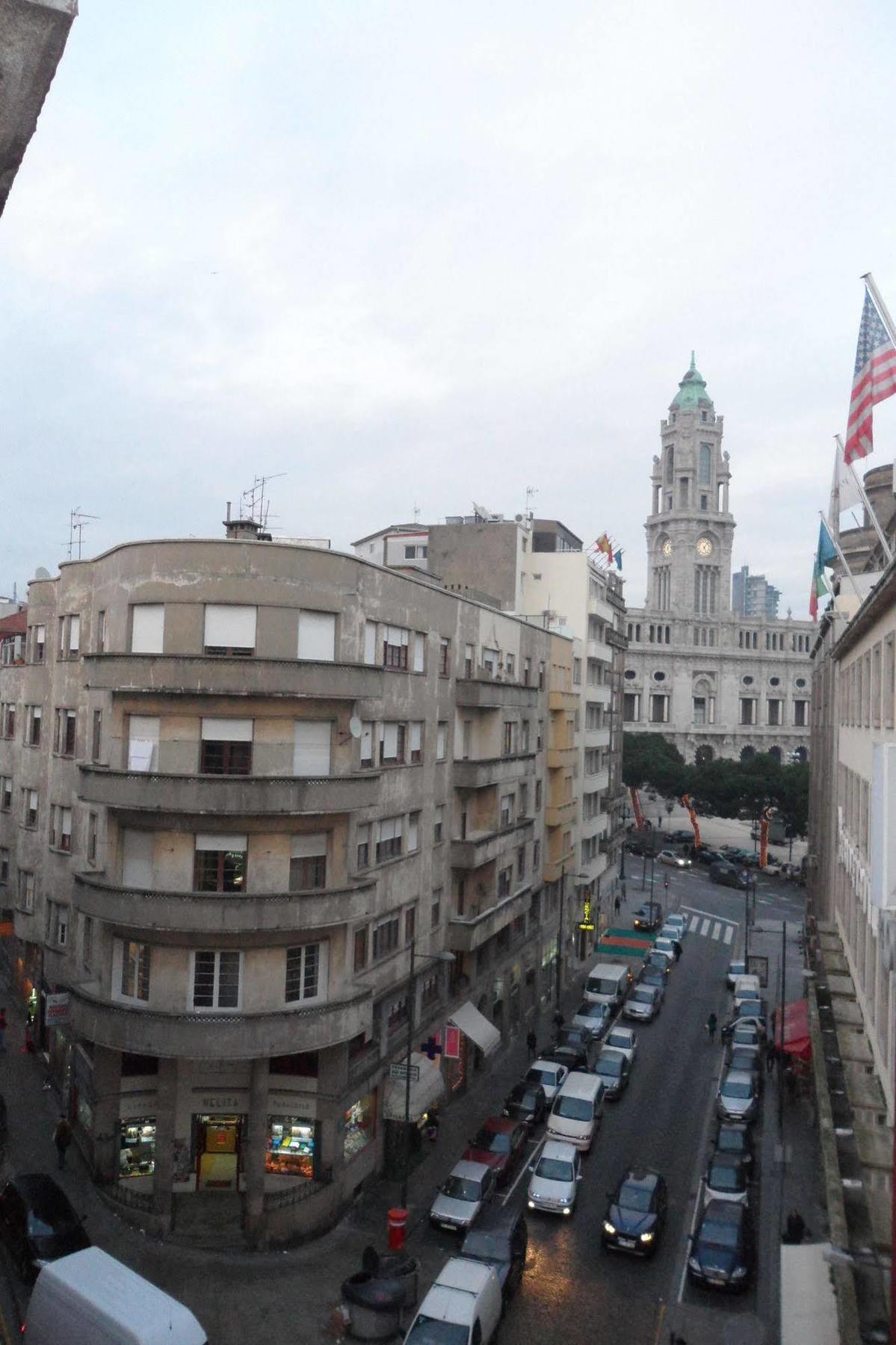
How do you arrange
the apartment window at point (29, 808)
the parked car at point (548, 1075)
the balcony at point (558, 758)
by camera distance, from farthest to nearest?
the balcony at point (558, 758)
the parked car at point (548, 1075)
the apartment window at point (29, 808)

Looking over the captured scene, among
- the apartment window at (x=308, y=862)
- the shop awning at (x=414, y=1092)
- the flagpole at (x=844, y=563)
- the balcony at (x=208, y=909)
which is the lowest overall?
the shop awning at (x=414, y=1092)

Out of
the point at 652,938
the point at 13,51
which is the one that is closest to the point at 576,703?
the point at 652,938

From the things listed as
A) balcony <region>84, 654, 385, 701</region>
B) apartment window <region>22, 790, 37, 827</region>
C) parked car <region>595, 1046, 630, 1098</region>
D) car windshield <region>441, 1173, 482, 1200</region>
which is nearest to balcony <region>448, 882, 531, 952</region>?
parked car <region>595, 1046, 630, 1098</region>

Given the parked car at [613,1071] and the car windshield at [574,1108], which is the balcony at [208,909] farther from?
the parked car at [613,1071]

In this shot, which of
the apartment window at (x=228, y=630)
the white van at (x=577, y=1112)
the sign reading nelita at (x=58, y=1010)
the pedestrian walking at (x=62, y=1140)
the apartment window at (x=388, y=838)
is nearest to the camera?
the apartment window at (x=228, y=630)

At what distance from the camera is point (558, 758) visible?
2144 inches

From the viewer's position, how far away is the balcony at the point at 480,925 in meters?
40.0

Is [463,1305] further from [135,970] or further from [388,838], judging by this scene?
[388,838]

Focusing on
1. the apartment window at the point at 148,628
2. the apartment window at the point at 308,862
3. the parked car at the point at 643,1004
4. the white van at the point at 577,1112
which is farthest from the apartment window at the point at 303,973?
the parked car at the point at 643,1004

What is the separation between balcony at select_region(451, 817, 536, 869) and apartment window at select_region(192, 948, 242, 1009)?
1368 cm

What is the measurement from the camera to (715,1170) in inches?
1271

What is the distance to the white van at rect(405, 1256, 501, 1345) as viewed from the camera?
72.7 feet

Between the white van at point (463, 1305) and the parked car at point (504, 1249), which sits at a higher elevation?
the white van at point (463, 1305)

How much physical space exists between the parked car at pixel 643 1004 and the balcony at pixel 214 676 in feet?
102
